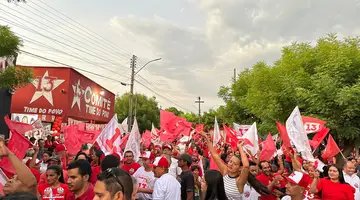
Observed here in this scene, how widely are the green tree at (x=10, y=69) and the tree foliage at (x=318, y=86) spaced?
1262cm

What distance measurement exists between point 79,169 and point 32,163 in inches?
116

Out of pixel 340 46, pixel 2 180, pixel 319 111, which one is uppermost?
pixel 340 46

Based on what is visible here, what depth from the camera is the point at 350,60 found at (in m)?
16.5

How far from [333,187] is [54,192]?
14.7ft

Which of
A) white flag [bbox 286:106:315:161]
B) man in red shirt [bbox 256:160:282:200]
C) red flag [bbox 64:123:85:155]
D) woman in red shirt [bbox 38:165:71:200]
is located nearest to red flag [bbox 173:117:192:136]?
red flag [bbox 64:123:85:155]

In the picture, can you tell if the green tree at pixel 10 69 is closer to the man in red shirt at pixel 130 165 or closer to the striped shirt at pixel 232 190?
the man in red shirt at pixel 130 165

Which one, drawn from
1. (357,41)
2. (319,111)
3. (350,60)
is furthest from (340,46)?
(319,111)

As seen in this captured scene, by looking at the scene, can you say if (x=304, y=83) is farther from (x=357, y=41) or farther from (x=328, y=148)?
(x=328, y=148)

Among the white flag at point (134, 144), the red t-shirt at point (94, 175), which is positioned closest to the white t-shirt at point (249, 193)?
the red t-shirt at point (94, 175)

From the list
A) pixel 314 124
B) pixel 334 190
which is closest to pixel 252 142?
pixel 314 124

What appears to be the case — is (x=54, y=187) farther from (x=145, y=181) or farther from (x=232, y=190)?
(x=232, y=190)

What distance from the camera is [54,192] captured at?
14.0 ft

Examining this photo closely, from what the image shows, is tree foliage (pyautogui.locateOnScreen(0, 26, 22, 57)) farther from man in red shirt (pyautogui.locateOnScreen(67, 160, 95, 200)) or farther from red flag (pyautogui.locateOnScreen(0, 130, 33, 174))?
man in red shirt (pyautogui.locateOnScreen(67, 160, 95, 200))

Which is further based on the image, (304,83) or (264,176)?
(304,83)
